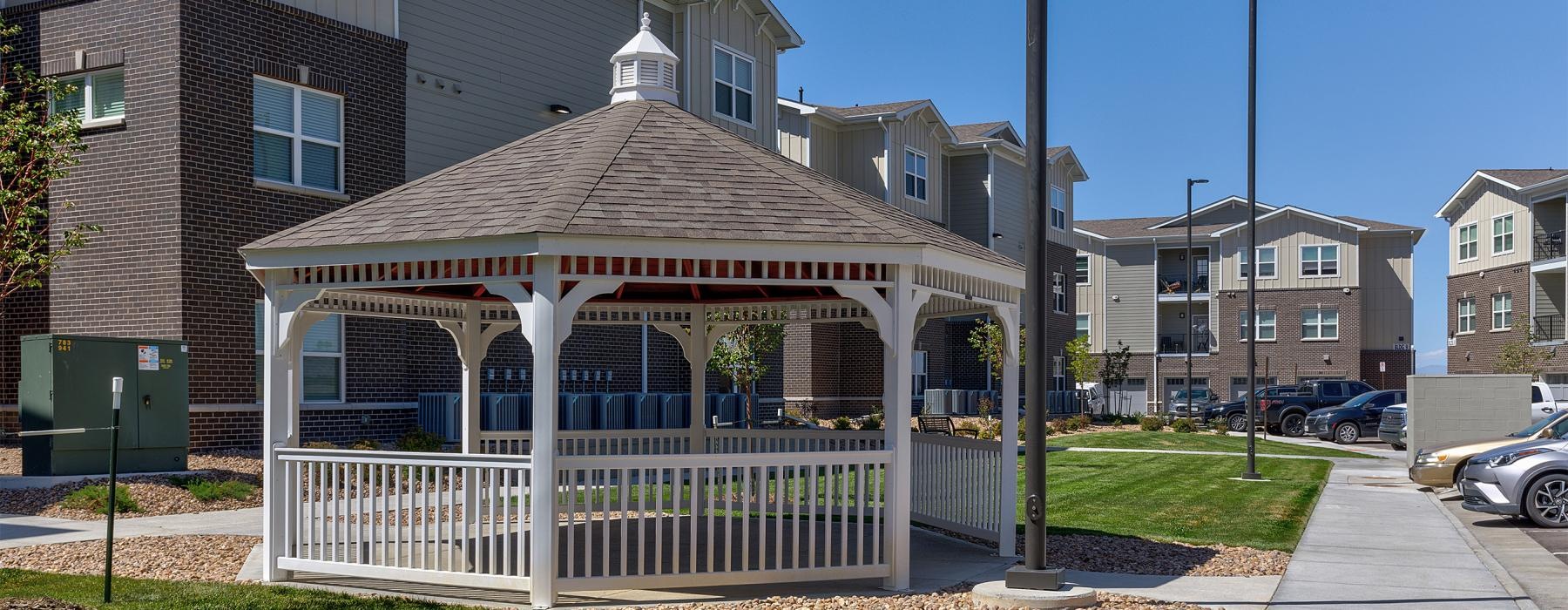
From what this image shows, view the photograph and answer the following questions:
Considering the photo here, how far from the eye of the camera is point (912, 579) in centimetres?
1093

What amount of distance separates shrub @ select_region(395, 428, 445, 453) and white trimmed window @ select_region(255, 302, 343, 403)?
132 centimetres

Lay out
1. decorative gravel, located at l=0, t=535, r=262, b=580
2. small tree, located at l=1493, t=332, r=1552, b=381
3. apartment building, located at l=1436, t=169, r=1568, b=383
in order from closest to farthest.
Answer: decorative gravel, located at l=0, t=535, r=262, b=580 → small tree, located at l=1493, t=332, r=1552, b=381 → apartment building, located at l=1436, t=169, r=1568, b=383

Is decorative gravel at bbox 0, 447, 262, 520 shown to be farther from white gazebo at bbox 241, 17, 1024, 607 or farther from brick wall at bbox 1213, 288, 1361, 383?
brick wall at bbox 1213, 288, 1361, 383

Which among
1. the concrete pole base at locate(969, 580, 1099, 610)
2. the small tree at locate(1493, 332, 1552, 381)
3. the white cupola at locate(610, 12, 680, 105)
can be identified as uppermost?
the white cupola at locate(610, 12, 680, 105)

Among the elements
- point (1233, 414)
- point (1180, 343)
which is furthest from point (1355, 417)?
point (1180, 343)

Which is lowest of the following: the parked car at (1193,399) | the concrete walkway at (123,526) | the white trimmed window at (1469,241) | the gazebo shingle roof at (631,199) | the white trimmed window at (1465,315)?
the parked car at (1193,399)

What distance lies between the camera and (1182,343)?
63.8 m

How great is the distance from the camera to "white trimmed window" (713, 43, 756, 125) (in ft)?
98.6

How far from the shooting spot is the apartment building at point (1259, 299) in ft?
199

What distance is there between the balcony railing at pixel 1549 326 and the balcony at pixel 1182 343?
15.7 meters

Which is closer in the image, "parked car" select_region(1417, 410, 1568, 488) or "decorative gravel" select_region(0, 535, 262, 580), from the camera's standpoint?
"decorative gravel" select_region(0, 535, 262, 580)

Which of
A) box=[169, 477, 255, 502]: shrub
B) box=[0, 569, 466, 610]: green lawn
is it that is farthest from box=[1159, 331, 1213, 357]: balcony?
box=[0, 569, 466, 610]: green lawn

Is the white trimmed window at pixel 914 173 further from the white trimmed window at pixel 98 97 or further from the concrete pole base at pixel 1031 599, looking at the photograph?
the concrete pole base at pixel 1031 599

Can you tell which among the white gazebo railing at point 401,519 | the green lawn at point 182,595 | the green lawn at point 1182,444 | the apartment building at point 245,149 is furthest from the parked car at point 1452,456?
the green lawn at point 182,595
